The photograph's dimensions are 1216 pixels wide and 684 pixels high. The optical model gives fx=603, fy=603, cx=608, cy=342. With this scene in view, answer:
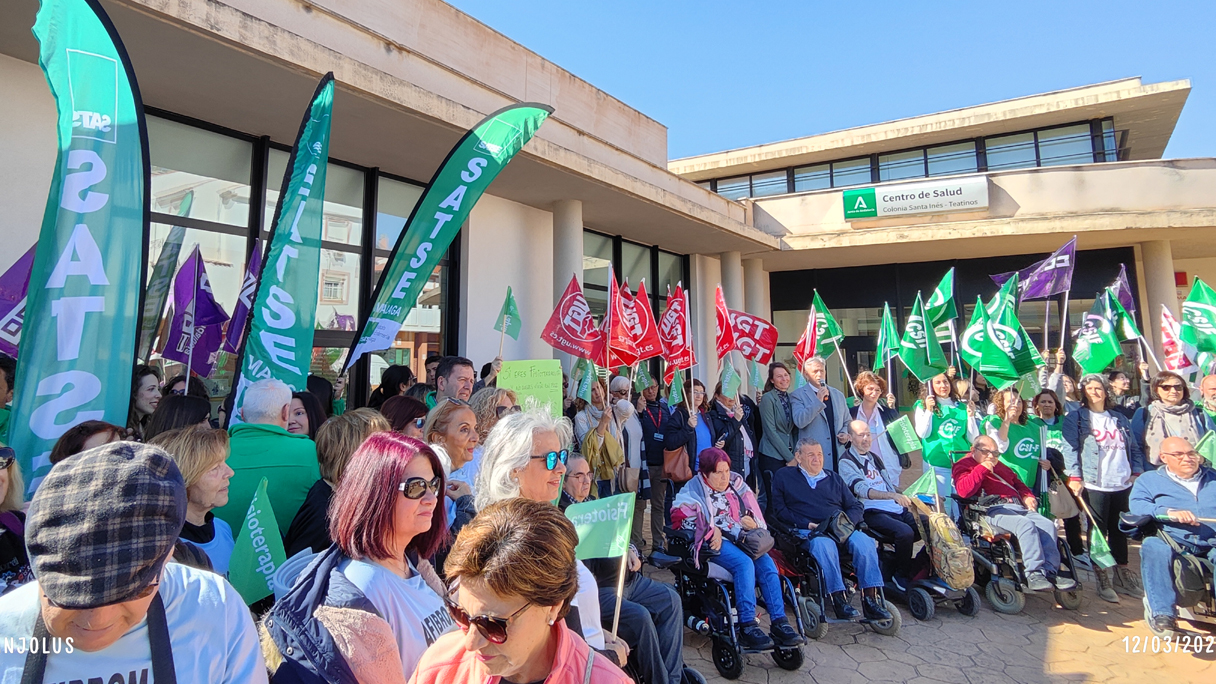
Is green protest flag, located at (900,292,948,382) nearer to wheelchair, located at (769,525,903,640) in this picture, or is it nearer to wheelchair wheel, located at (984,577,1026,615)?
wheelchair wheel, located at (984,577,1026,615)

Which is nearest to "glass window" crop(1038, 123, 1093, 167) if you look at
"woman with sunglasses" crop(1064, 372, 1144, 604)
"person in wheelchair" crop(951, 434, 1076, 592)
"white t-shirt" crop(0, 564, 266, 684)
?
"woman with sunglasses" crop(1064, 372, 1144, 604)

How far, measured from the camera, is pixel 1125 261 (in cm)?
1312

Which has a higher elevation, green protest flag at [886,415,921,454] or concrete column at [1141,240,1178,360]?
concrete column at [1141,240,1178,360]

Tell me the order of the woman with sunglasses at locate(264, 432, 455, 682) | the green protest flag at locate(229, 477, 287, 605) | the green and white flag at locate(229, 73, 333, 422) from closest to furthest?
the woman with sunglasses at locate(264, 432, 455, 682) → the green protest flag at locate(229, 477, 287, 605) → the green and white flag at locate(229, 73, 333, 422)

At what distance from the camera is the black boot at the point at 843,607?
4.41m

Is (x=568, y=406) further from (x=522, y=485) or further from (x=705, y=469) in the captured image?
(x=522, y=485)

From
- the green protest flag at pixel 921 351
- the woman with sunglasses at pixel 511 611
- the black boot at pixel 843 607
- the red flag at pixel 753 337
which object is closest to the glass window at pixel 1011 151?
the green protest flag at pixel 921 351

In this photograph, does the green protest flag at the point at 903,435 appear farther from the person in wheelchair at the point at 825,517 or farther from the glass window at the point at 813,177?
the glass window at the point at 813,177

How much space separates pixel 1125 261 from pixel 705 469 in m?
13.9

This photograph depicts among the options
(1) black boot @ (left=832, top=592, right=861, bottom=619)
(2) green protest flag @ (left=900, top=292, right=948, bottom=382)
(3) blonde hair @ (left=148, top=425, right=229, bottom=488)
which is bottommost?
(1) black boot @ (left=832, top=592, right=861, bottom=619)

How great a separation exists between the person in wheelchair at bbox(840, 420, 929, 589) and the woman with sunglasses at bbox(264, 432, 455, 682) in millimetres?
4253

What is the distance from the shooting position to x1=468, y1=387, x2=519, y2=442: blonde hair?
401 cm

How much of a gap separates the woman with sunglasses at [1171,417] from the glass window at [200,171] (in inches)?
370

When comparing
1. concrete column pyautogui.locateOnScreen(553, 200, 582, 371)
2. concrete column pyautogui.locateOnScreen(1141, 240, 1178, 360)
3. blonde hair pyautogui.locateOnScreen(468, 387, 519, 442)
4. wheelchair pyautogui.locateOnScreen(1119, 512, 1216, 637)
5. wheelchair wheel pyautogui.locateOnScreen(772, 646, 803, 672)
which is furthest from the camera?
concrete column pyautogui.locateOnScreen(1141, 240, 1178, 360)
